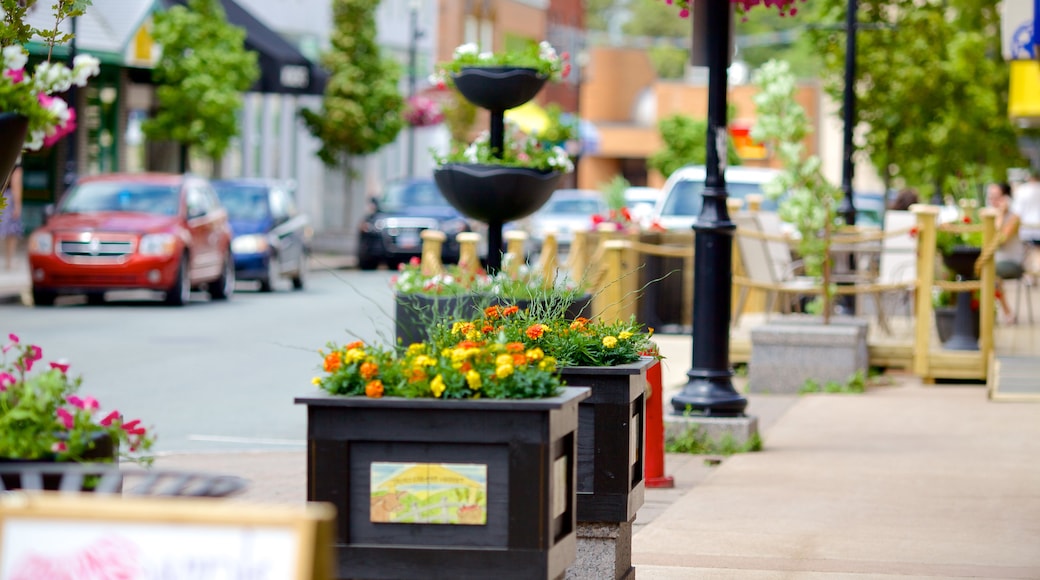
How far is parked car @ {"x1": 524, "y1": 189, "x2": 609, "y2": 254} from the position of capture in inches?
1352

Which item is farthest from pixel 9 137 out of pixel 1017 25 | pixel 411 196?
pixel 411 196

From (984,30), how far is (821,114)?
31.9 m

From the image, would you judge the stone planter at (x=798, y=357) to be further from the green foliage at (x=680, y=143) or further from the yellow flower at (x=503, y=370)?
the green foliage at (x=680, y=143)

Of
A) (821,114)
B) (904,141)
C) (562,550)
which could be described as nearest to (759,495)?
(562,550)

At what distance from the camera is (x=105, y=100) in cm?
3472

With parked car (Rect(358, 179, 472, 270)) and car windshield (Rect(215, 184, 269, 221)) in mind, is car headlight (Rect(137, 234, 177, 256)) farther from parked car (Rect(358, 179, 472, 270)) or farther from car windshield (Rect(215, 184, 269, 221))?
parked car (Rect(358, 179, 472, 270))

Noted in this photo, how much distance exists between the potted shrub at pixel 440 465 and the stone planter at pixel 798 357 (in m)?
9.45

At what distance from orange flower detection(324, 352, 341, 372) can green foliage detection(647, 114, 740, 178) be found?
45.8 m

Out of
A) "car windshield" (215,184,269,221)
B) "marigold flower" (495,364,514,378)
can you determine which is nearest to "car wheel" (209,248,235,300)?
"car windshield" (215,184,269,221)

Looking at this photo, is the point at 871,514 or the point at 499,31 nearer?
the point at 871,514

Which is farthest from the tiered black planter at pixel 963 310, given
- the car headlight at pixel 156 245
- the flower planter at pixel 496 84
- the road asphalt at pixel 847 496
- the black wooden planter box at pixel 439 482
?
the black wooden planter box at pixel 439 482

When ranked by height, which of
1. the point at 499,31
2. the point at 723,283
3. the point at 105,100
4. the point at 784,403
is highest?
the point at 499,31

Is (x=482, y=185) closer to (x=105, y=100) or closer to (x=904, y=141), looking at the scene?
(x=904, y=141)

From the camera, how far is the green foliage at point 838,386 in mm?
14219
